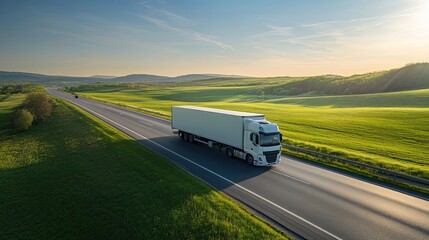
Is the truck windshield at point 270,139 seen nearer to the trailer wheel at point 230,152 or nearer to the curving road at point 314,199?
the curving road at point 314,199

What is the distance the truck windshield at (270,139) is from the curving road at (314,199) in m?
1.79

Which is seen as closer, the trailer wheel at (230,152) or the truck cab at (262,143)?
the truck cab at (262,143)

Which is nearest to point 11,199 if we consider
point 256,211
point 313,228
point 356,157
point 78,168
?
point 78,168

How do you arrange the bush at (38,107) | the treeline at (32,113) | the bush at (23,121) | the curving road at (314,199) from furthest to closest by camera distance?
1. the bush at (38,107)
2. the treeline at (32,113)
3. the bush at (23,121)
4. the curving road at (314,199)

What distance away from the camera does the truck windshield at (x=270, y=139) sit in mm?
21209

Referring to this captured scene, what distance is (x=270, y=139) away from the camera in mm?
21516

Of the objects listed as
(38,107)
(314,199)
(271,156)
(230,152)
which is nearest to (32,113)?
(38,107)

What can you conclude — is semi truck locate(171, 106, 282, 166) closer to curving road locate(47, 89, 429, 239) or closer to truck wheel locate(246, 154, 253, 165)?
truck wheel locate(246, 154, 253, 165)

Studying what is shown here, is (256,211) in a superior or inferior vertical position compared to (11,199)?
superior

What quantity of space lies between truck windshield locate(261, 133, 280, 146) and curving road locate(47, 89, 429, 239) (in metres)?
1.79

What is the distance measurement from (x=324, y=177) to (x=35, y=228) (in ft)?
55.3

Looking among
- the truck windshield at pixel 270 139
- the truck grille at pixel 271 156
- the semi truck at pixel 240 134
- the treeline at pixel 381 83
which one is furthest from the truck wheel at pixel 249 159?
the treeline at pixel 381 83

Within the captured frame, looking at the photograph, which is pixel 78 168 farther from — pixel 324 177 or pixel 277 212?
pixel 324 177

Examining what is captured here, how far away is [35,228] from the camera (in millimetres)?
14773
